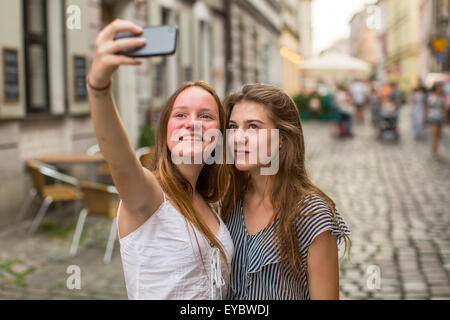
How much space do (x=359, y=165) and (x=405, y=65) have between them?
49.3m

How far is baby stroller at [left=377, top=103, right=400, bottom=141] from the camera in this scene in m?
17.9

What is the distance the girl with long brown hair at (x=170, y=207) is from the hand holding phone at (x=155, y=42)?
0.15 m

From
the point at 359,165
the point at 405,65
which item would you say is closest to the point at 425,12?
the point at 405,65

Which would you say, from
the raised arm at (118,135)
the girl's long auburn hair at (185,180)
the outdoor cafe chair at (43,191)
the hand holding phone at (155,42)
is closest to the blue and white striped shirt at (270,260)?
the girl's long auburn hair at (185,180)

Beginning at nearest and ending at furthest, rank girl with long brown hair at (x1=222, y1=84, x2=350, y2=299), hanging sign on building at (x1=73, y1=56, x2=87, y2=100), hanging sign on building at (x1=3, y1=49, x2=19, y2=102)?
girl with long brown hair at (x1=222, y1=84, x2=350, y2=299), hanging sign on building at (x1=3, y1=49, x2=19, y2=102), hanging sign on building at (x1=73, y1=56, x2=87, y2=100)

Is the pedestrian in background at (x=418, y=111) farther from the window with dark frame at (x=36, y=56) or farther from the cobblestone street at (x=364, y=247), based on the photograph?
the window with dark frame at (x=36, y=56)

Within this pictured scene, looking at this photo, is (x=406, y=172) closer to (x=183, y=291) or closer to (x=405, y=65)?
(x=183, y=291)

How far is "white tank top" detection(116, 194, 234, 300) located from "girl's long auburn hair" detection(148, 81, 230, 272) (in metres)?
0.04

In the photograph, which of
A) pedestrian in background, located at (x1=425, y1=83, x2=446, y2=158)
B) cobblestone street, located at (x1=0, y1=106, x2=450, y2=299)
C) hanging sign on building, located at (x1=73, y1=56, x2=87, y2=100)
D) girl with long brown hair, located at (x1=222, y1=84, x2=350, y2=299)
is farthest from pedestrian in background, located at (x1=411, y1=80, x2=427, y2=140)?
girl with long brown hair, located at (x1=222, y1=84, x2=350, y2=299)

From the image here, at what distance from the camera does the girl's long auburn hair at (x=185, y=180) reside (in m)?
1.88

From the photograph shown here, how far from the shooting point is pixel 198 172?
211cm

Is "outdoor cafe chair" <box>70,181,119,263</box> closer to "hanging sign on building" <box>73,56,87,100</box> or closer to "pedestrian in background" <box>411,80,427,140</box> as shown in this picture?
"hanging sign on building" <box>73,56,87,100</box>

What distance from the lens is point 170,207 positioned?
1.82m

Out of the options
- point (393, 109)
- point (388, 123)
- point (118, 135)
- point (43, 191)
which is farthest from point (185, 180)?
point (393, 109)
